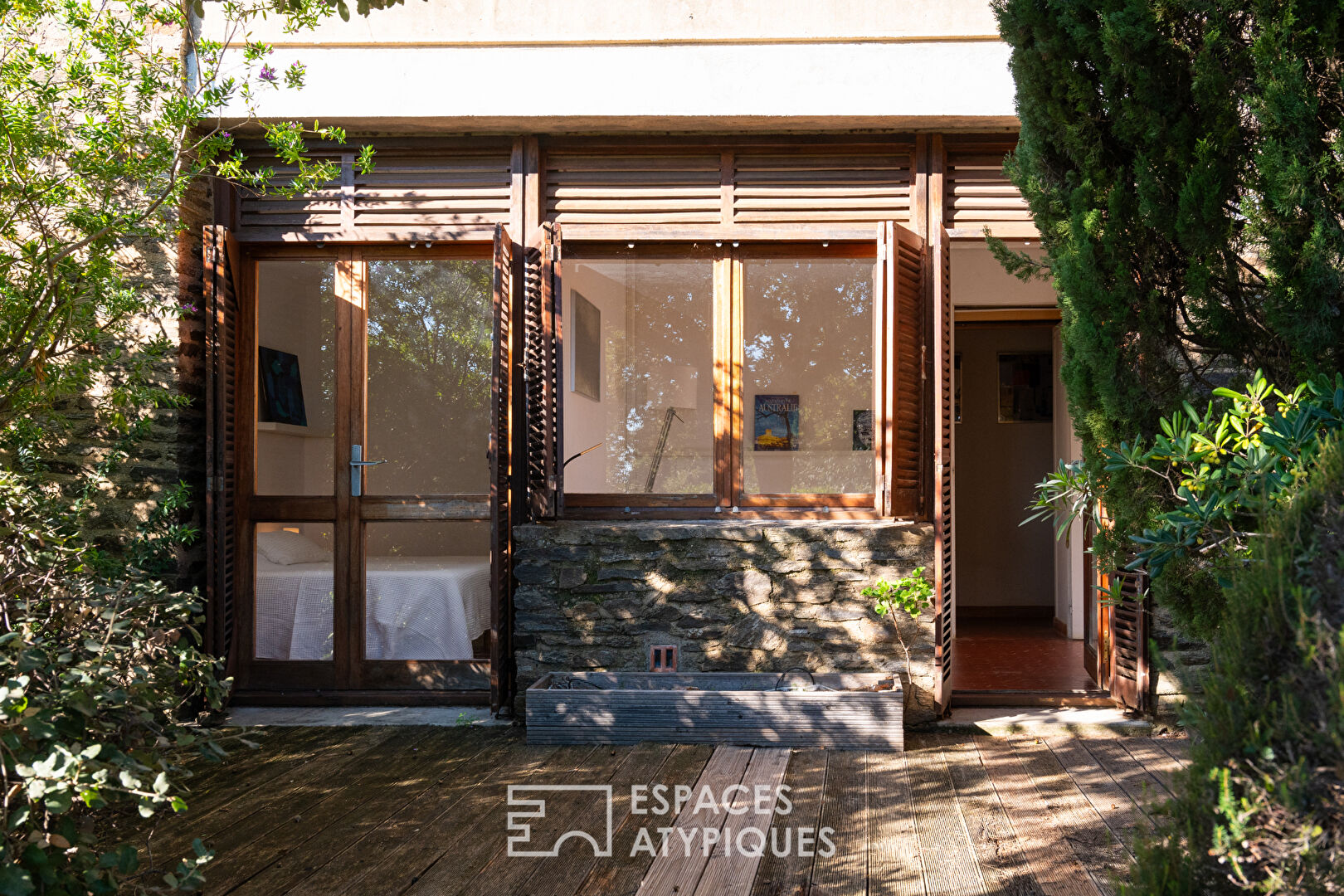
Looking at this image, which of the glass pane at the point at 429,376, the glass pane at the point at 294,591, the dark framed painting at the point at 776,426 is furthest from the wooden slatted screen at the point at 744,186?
the glass pane at the point at 294,591

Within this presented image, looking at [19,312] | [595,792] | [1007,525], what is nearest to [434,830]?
[595,792]

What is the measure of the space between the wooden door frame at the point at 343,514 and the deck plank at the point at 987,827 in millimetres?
2280

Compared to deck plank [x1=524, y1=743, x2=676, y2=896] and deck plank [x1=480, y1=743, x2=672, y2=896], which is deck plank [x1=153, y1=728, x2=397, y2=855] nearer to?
deck plank [x1=480, y1=743, x2=672, y2=896]

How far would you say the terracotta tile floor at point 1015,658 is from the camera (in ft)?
18.1

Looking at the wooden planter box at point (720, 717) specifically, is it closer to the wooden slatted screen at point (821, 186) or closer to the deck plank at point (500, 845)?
the deck plank at point (500, 845)

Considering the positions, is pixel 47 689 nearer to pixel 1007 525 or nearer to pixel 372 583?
pixel 372 583

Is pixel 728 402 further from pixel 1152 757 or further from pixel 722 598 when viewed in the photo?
pixel 1152 757

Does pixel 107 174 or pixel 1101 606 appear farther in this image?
pixel 1101 606

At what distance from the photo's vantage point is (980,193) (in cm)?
500

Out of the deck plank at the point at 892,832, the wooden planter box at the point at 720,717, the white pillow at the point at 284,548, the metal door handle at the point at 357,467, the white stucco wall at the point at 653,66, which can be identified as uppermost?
the white stucco wall at the point at 653,66

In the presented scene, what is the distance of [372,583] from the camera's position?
5.16 meters

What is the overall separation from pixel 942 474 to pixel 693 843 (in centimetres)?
224

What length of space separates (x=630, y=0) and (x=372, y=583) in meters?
3.08

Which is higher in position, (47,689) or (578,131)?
(578,131)
